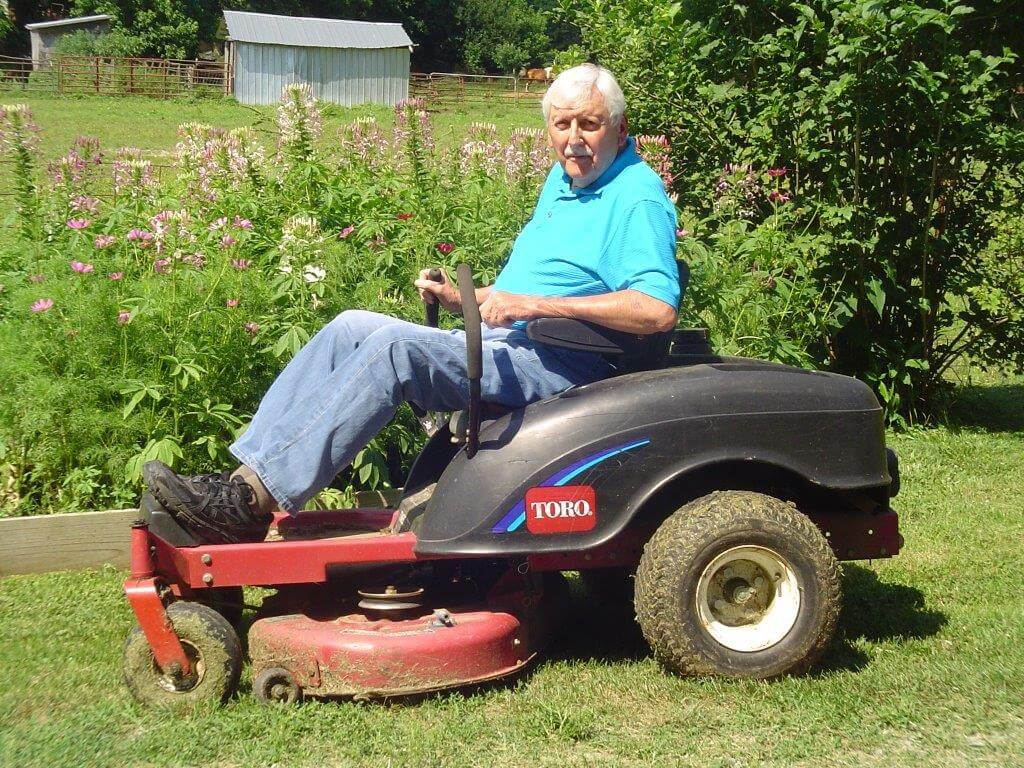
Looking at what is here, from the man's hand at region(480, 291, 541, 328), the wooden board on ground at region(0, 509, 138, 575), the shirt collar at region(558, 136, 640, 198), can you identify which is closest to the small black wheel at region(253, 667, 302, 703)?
the man's hand at region(480, 291, 541, 328)

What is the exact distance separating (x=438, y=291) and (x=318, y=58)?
39905mm

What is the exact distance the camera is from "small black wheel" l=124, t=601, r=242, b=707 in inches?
133

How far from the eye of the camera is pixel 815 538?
3.56m

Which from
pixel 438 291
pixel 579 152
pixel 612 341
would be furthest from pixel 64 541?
pixel 579 152

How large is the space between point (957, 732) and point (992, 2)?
418 cm

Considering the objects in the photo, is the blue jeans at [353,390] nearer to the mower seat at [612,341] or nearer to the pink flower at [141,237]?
the mower seat at [612,341]

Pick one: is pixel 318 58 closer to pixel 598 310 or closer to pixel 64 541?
pixel 64 541

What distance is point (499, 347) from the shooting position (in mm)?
3611

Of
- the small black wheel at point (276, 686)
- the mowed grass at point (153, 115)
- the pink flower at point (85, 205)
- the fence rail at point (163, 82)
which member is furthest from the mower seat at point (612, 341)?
the fence rail at point (163, 82)

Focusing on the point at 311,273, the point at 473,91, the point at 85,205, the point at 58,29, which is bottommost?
the point at 473,91

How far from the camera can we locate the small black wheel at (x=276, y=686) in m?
3.40

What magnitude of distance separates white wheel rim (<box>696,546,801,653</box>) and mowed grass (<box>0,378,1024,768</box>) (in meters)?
0.14

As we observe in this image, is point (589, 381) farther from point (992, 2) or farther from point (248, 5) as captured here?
point (248, 5)

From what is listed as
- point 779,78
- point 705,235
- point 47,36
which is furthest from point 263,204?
point 47,36
